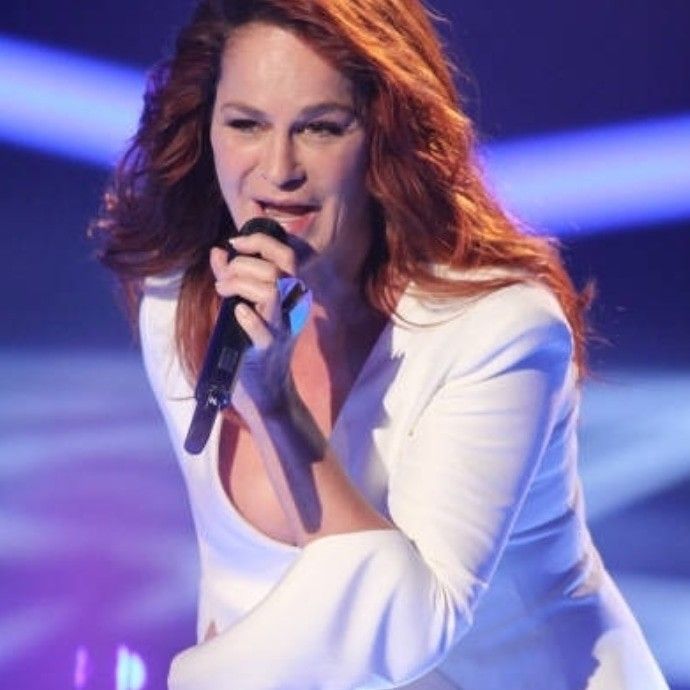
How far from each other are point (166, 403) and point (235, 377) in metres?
0.53

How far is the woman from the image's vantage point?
1.28 meters

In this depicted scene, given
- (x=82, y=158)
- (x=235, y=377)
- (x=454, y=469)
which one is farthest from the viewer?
(x=82, y=158)

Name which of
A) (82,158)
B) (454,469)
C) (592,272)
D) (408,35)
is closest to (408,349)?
Answer: (454,469)

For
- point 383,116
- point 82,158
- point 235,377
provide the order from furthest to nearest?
point 82,158 < point 383,116 < point 235,377

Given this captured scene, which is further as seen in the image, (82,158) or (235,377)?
(82,158)

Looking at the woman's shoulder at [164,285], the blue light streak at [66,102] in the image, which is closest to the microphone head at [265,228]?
the woman's shoulder at [164,285]

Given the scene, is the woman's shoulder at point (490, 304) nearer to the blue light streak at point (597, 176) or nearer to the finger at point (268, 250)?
the finger at point (268, 250)

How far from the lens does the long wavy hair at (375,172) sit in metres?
1.48

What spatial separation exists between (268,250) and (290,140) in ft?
0.85

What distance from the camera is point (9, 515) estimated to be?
245 centimetres

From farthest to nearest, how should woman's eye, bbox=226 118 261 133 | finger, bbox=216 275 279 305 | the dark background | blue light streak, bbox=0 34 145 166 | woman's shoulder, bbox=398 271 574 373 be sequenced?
blue light streak, bbox=0 34 145 166 → the dark background → woman's eye, bbox=226 118 261 133 → woman's shoulder, bbox=398 271 574 373 → finger, bbox=216 275 279 305

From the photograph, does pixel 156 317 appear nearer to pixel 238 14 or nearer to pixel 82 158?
pixel 238 14

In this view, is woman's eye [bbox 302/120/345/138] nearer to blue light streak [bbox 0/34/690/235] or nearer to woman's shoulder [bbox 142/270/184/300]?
woman's shoulder [bbox 142/270/184/300]

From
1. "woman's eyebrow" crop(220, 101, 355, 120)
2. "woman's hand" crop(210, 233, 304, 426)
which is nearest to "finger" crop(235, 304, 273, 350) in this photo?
"woman's hand" crop(210, 233, 304, 426)
